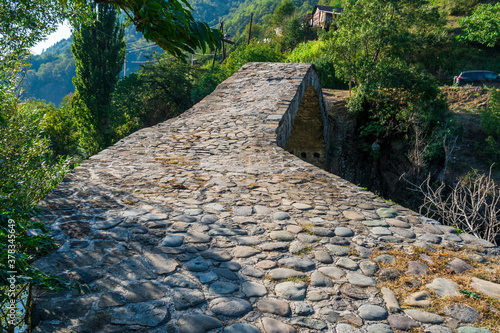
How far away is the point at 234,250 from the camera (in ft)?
7.23

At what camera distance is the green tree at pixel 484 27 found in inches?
821

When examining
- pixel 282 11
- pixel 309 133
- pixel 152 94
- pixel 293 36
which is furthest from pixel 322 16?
pixel 309 133

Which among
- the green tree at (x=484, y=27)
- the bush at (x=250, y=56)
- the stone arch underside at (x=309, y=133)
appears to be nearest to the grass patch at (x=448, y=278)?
the stone arch underside at (x=309, y=133)

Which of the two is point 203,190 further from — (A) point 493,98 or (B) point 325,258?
(A) point 493,98

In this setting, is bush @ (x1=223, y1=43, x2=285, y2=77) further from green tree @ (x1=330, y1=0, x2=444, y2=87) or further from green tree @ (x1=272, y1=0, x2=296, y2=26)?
green tree @ (x1=272, y1=0, x2=296, y2=26)

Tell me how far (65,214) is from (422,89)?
1197 centimetres

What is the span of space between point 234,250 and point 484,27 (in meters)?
26.7

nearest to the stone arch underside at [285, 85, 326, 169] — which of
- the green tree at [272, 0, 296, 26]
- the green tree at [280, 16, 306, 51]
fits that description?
the green tree at [280, 16, 306, 51]

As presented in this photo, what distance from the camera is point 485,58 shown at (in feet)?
70.9

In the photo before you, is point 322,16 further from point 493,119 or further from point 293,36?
point 493,119

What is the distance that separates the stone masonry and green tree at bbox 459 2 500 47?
24.3 meters

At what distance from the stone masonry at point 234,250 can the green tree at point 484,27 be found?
2426 cm

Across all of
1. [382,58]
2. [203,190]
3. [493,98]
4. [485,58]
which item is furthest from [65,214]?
[485,58]

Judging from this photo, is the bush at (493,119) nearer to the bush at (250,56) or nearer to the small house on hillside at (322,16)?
the bush at (250,56)
